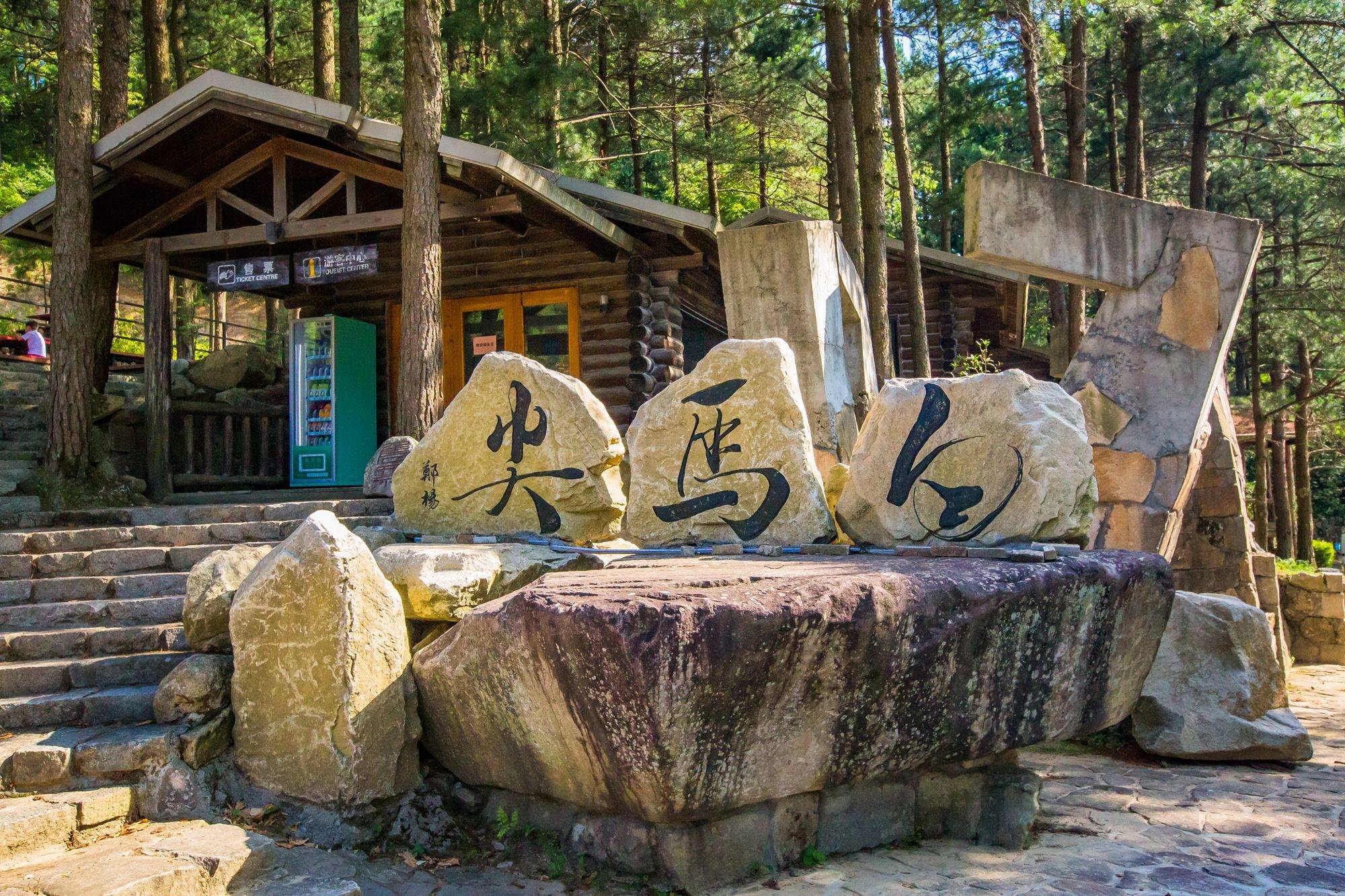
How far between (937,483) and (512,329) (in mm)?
7807

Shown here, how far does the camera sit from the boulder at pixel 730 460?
5500 millimetres

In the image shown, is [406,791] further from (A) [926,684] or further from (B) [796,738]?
(A) [926,684]

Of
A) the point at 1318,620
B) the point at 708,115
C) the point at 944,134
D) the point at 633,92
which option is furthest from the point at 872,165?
the point at 633,92

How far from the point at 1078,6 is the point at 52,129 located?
1860 cm

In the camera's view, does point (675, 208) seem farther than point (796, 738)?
Yes

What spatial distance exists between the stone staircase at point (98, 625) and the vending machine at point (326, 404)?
4.56m

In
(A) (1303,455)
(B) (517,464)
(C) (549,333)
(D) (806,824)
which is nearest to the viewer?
(D) (806,824)

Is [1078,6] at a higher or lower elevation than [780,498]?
higher

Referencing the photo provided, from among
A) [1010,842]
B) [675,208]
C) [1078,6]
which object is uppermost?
[1078,6]

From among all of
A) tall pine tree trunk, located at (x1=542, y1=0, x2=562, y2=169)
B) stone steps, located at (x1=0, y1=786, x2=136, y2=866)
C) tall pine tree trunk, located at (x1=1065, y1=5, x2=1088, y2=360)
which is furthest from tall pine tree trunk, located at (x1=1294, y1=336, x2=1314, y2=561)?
stone steps, located at (x1=0, y1=786, x2=136, y2=866)

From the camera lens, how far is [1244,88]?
1490 centimetres

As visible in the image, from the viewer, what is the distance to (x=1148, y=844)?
15.4ft

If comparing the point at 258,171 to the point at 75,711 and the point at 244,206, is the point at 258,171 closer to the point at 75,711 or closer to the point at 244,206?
the point at 244,206

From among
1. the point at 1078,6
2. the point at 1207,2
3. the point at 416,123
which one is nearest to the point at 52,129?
the point at 416,123
